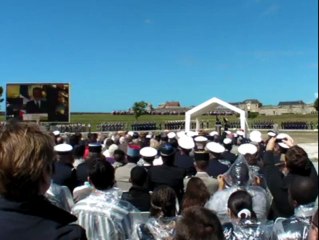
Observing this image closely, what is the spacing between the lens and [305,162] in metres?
4.67

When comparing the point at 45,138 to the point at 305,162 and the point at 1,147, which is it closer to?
the point at 1,147

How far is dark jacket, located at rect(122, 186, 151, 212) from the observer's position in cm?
524

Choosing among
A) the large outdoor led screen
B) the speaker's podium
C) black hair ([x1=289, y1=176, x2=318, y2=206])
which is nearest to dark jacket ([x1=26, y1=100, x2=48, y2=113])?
the large outdoor led screen

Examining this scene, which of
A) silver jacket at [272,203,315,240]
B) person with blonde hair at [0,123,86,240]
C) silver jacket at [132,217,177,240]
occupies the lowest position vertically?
silver jacket at [132,217,177,240]

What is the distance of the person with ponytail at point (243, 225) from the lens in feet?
11.6

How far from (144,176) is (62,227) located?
361 centimetres

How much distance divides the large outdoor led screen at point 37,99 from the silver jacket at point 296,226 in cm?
3484

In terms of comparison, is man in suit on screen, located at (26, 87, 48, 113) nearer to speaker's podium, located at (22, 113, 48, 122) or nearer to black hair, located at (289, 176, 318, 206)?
speaker's podium, located at (22, 113, 48, 122)

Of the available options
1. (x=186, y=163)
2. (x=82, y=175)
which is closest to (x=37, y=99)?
(x=186, y=163)

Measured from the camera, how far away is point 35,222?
74.9 inches

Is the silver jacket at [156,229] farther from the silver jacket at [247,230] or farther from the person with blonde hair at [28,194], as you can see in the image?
the person with blonde hair at [28,194]

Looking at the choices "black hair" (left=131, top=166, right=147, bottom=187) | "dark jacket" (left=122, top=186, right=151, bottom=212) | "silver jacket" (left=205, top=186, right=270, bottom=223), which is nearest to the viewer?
"silver jacket" (left=205, top=186, right=270, bottom=223)

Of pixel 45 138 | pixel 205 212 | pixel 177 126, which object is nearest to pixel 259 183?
pixel 205 212

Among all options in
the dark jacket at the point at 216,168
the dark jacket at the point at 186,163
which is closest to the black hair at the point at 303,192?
the dark jacket at the point at 216,168
